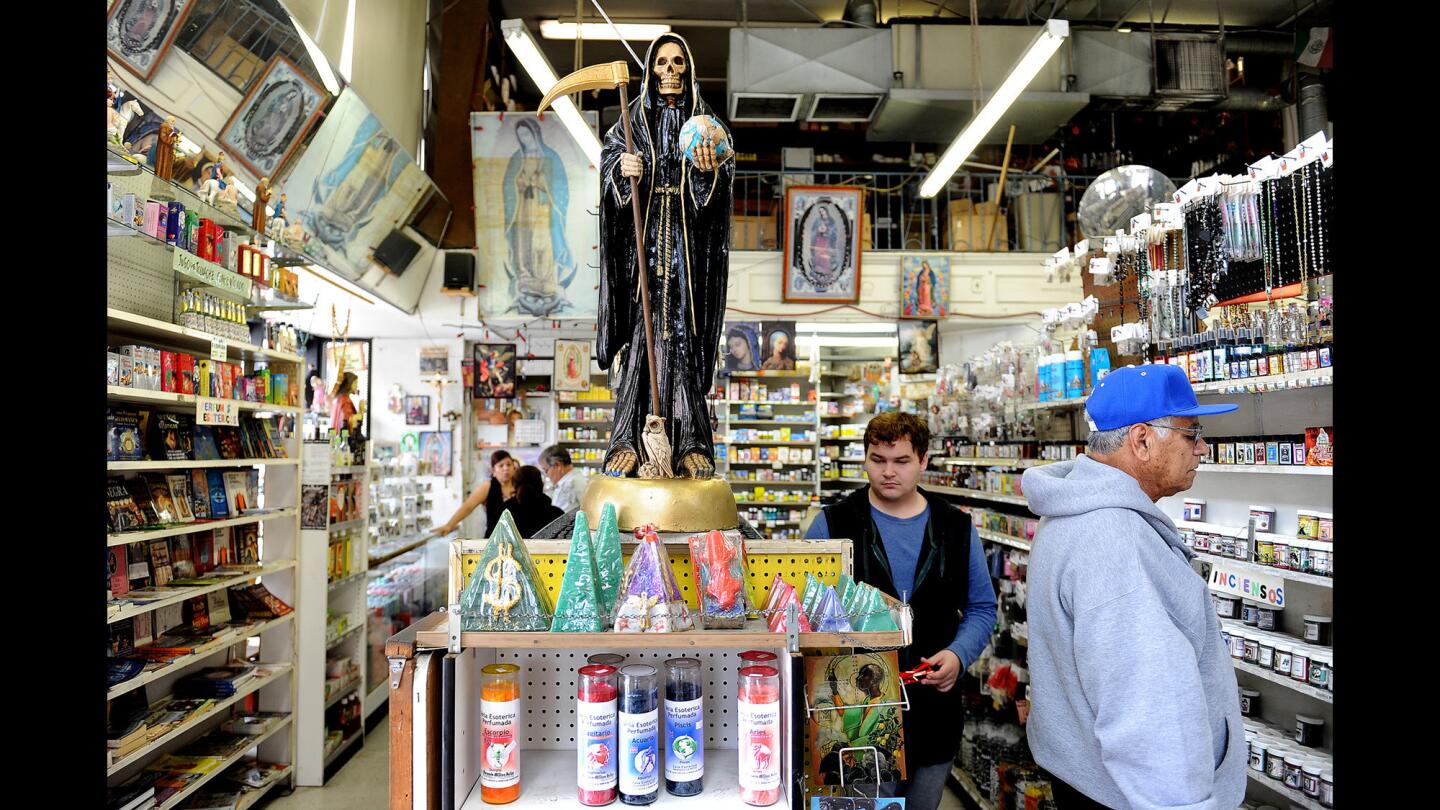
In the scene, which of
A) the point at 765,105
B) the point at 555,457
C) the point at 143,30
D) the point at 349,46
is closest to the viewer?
the point at 143,30

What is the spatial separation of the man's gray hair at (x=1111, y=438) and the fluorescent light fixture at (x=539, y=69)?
385cm

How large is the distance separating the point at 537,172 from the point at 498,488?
11.7 feet

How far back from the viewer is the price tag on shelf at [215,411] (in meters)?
3.51

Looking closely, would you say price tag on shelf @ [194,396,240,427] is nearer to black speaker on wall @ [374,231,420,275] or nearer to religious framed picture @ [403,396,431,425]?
black speaker on wall @ [374,231,420,275]

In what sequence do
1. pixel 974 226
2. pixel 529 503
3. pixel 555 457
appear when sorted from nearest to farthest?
1. pixel 529 503
2. pixel 555 457
3. pixel 974 226

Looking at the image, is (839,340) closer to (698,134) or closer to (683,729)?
(698,134)

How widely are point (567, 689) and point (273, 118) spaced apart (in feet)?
15.3

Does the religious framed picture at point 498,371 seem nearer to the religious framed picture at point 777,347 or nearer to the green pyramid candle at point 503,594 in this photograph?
the religious framed picture at point 777,347

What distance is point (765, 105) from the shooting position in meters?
8.01

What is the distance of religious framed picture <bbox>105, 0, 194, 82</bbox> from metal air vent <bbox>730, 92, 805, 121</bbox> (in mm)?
4787

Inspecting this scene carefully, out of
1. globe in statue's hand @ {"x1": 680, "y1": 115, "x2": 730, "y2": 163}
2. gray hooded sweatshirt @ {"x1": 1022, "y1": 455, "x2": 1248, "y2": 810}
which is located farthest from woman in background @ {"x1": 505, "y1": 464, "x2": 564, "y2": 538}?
gray hooded sweatshirt @ {"x1": 1022, "y1": 455, "x2": 1248, "y2": 810}

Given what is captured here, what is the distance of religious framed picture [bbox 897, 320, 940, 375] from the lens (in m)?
7.99

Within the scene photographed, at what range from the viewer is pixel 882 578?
2.48 metres

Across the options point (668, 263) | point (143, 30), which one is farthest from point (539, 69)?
point (668, 263)
